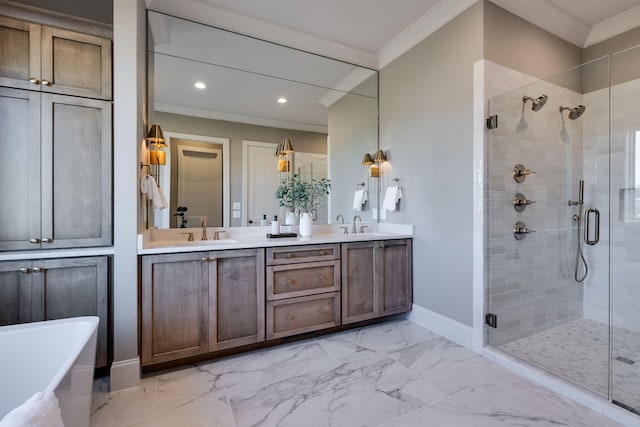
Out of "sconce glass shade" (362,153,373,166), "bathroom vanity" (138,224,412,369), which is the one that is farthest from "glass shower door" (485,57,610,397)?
"sconce glass shade" (362,153,373,166)

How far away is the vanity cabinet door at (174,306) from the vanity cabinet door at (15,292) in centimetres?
59

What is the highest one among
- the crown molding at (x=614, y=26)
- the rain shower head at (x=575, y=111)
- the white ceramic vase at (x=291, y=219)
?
the crown molding at (x=614, y=26)

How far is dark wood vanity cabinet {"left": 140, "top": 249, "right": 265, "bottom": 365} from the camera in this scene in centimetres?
191

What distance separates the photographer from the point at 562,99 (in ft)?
8.20

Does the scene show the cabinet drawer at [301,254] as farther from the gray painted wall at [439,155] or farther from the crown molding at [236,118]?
the crown molding at [236,118]

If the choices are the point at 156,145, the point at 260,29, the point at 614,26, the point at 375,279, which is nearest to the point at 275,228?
the point at 375,279

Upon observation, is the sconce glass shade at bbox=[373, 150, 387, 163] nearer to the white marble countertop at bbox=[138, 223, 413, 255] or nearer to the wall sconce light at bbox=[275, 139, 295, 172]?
the white marble countertop at bbox=[138, 223, 413, 255]

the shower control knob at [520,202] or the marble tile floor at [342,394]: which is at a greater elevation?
the shower control knob at [520,202]

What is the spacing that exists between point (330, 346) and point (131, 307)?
4.84ft

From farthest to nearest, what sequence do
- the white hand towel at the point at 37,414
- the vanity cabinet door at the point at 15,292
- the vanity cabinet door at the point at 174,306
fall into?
the vanity cabinet door at the point at 174,306, the vanity cabinet door at the point at 15,292, the white hand towel at the point at 37,414

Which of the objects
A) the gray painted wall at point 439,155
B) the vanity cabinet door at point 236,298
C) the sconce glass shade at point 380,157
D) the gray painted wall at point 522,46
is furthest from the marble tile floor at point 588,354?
the gray painted wall at point 522,46

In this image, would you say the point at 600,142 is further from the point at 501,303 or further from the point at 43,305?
the point at 43,305

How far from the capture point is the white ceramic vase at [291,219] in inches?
115

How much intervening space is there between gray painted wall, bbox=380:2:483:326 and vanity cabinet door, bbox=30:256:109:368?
2.53 metres
